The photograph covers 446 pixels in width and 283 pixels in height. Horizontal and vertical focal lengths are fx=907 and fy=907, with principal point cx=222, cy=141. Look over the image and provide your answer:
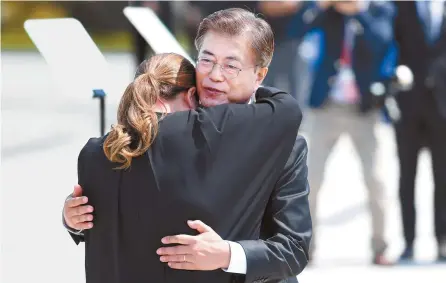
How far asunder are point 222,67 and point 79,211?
45 centimetres

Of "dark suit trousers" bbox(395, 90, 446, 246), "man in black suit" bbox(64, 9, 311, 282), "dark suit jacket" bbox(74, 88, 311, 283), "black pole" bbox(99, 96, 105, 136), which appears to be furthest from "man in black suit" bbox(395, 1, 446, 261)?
"dark suit jacket" bbox(74, 88, 311, 283)

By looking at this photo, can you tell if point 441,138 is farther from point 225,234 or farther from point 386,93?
point 225,234

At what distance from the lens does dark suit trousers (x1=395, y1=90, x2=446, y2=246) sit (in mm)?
5656

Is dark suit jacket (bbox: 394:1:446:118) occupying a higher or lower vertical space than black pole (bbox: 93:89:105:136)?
higher

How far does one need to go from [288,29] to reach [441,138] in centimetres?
121

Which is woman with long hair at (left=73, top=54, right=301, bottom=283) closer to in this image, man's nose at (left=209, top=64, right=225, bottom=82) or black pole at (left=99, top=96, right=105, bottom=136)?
man's nose at (left=209, top=64, right=225, bottom=82)

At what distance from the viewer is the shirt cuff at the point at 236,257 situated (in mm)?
1896

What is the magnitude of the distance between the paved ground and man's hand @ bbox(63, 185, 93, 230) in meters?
0.74

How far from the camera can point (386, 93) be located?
558 cm

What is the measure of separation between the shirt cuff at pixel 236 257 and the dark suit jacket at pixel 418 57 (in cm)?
393

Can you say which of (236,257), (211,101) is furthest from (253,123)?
(236,257)

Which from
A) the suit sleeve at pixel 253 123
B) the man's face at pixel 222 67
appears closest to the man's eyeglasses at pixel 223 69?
the man's face at pixel 222 67

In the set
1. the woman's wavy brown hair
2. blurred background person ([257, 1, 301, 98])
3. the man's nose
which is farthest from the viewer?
blurred background person ([257, 1, 301, 98])

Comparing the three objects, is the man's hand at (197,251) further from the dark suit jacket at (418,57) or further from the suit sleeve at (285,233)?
the dark suit jacket at (418,57)
